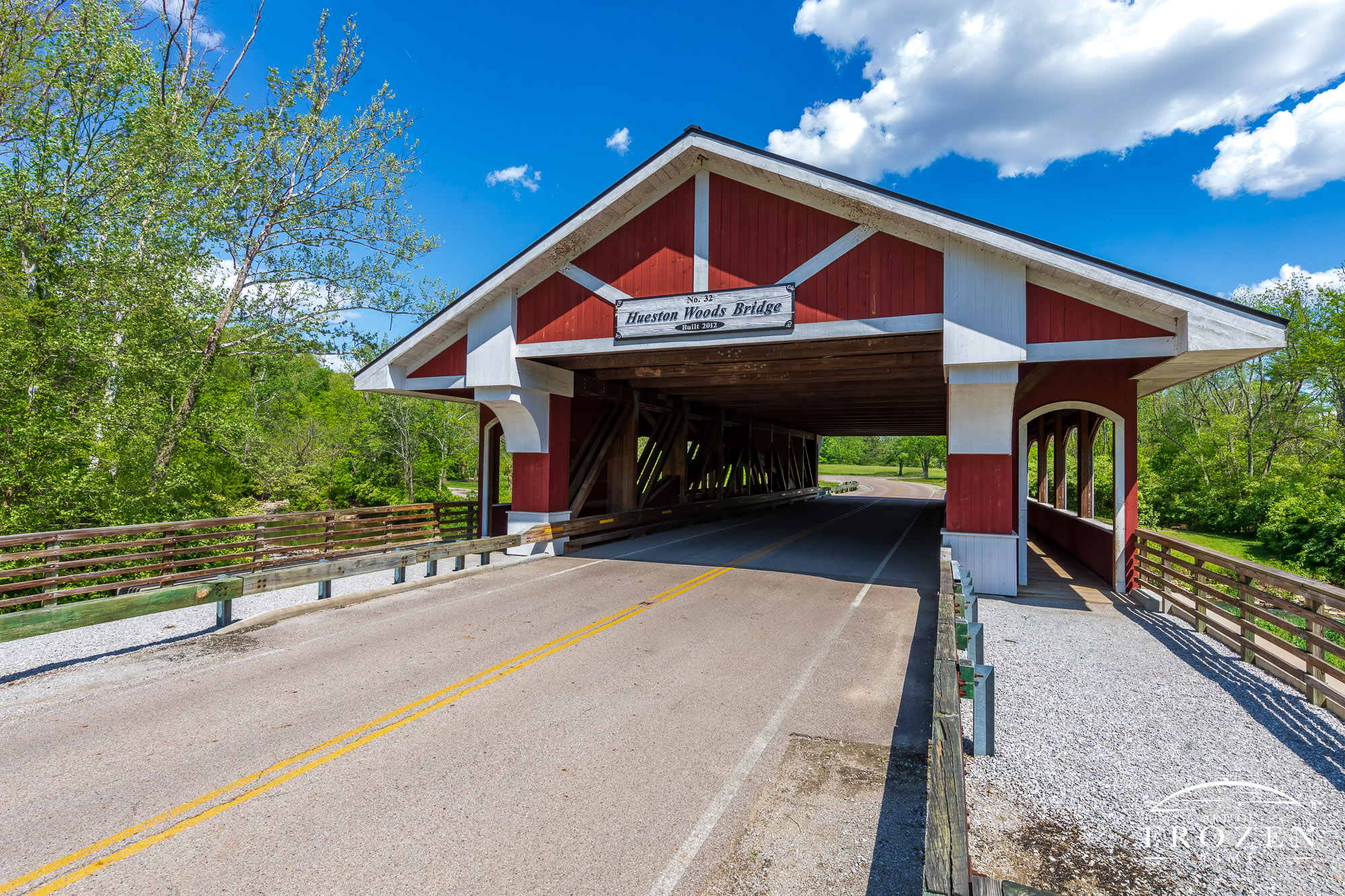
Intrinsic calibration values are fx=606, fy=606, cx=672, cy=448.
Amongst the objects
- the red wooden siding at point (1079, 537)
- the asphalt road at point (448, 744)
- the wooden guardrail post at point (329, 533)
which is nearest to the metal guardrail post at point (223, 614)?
the asphalt road at point (448, 744)

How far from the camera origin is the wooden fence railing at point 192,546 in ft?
27.2

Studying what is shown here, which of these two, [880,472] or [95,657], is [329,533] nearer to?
[95,657]

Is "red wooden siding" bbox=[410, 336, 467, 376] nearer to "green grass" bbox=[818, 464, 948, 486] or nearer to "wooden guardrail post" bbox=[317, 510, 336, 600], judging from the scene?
"wooden guardrail post" bbox=[317, 510, 336, 600]

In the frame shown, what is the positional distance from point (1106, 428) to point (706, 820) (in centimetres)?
3669

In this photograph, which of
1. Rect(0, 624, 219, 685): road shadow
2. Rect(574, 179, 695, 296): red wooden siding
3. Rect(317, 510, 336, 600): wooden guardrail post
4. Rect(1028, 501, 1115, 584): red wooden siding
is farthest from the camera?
Rect(317, 510, 336, 600): wooden guardrail post

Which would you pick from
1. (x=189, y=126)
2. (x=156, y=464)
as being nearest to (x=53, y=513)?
(x=156, y=464)

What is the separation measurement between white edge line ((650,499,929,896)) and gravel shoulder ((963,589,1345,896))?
1.45 m

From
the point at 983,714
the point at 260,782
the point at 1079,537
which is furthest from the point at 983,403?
the point at 260,782

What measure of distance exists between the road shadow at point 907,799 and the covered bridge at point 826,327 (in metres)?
5.65

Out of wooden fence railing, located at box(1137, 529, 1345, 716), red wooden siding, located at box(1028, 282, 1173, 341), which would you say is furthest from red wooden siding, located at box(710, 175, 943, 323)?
wooden fence railing, located at box(1137, 529, 1345, 716)

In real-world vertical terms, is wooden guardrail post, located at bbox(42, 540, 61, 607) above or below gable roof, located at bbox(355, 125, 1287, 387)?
below

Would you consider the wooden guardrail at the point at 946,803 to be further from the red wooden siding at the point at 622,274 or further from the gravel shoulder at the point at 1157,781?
the red wooden siding at the point at 622,274

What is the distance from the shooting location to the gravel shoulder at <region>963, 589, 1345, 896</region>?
3.24 metres

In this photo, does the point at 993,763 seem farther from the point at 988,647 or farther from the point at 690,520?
the point at 690,520
